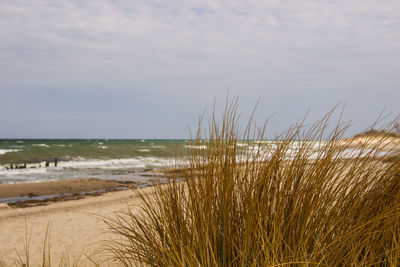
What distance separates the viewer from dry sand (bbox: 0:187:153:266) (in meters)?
6.73

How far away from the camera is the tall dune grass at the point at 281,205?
7.72 feet

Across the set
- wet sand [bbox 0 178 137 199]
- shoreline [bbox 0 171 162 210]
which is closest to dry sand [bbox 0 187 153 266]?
shoreline [bbox 0 171 162 210]

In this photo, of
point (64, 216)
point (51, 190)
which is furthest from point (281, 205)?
point (51, 190)

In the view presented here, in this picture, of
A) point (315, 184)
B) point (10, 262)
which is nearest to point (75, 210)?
point (10, 262)

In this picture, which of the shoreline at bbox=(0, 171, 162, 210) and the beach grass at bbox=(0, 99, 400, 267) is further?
the shoreline at bbox=(0, 171, 162, 210)

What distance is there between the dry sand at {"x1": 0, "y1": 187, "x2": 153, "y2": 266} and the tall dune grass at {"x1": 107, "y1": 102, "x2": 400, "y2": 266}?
2.82 metres

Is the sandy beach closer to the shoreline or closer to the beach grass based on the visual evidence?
the shoreline

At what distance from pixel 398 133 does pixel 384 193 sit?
726 millimetres

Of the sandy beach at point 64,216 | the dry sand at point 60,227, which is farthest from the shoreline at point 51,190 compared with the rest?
the dry sand at point 60,227

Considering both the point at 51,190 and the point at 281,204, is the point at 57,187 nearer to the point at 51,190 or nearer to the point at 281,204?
the point at 51,190

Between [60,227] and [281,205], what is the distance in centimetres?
746

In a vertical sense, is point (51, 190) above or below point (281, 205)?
below

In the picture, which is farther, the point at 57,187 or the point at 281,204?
the point at 57,187

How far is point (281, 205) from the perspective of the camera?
239 centimetres
